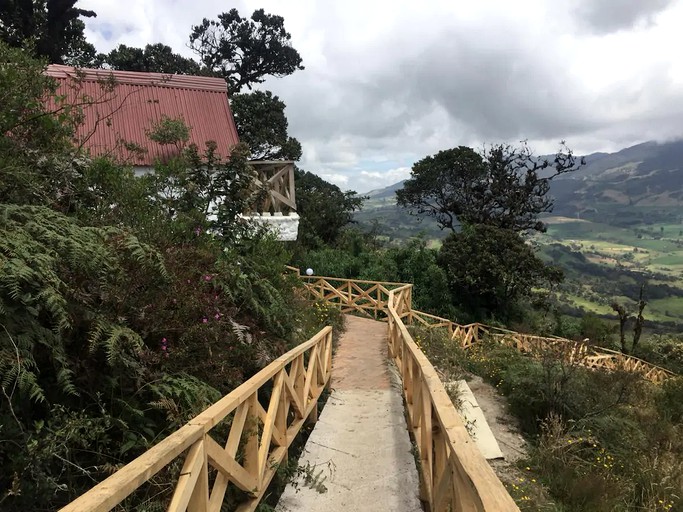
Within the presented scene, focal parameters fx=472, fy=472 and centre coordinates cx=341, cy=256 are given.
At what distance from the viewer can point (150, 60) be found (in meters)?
26.7

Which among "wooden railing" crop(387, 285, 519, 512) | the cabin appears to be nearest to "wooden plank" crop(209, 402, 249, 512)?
"wooden railing" crop(387, 285, 519, 512)

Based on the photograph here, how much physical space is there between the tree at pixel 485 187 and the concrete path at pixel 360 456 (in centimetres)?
2182

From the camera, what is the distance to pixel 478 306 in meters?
22.7

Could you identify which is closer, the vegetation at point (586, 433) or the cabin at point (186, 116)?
the vegetation at point (586, 433)

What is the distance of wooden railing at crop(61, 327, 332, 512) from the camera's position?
1778mm

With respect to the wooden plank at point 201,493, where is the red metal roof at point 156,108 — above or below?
above

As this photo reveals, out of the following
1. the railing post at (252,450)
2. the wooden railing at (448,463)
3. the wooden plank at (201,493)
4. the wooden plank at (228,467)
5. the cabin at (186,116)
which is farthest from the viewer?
the cabin at (186,116)

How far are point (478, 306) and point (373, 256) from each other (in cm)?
571

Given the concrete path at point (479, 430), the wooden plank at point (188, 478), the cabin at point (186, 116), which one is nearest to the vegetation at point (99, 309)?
the wooden plank at point (188, 478)

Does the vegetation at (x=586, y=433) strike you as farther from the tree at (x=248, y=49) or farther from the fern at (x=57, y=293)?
the tree at (x=248, y=49)

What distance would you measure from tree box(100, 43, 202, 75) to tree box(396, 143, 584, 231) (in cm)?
1543

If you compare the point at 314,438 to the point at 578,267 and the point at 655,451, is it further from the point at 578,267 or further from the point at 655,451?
the point at 578,267

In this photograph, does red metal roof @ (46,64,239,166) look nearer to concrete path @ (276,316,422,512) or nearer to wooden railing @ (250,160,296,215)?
wooden railing @ (250,160,296,215)

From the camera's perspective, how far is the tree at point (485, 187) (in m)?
27.5
